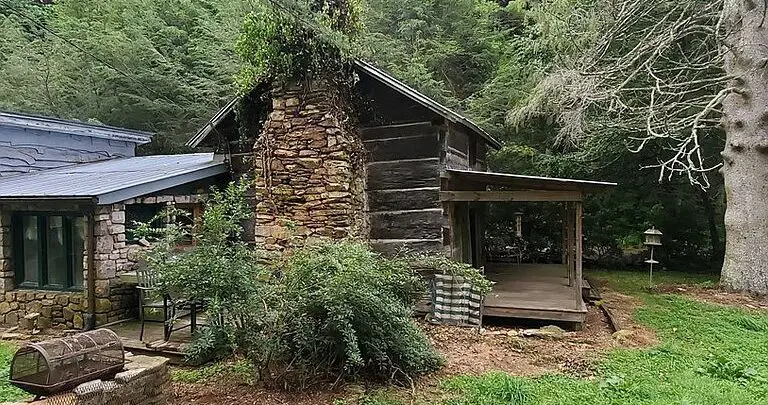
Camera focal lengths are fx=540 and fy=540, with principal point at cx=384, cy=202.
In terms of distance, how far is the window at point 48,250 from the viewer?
8773mm

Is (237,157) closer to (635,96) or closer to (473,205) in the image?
(473,205)

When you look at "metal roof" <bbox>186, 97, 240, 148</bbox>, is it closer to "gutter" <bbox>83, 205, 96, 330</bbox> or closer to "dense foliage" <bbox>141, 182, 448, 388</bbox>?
"gutter" <bbox>83, 205, 96, 330</bbox>

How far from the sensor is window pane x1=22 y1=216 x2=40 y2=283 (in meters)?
9.02

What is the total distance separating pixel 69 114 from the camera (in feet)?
60.1

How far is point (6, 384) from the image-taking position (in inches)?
221

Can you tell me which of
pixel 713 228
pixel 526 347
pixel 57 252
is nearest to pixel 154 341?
pixel 57 252

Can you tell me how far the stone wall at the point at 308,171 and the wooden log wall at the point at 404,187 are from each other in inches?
9.5

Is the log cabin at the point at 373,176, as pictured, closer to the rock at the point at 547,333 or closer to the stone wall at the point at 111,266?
the rock at the point at 547,333

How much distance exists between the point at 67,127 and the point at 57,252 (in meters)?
3.93

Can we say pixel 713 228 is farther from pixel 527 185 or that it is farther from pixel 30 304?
pixel 30 304

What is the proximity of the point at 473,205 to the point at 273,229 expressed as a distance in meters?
5.04

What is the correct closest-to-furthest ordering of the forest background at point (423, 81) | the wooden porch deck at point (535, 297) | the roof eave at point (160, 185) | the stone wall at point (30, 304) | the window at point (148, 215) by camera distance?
the roof eave at point (160, 185) → the wooden porch deck at point (535, 297) → the stone wall at point (30, 304) → the window at point (148, 215) → the forest background at point (423, 81)

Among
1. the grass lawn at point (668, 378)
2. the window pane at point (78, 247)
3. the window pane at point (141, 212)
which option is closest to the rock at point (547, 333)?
the grass lawn at point (668, 378)

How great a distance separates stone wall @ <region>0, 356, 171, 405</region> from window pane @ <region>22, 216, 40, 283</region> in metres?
5.48
